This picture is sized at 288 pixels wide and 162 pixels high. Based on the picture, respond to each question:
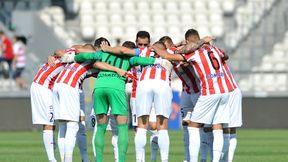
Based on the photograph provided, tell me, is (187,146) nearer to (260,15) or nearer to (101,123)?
(101,123)

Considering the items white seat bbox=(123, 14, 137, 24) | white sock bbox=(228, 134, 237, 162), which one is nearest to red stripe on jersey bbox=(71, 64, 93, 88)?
white sock bbox=(228, 134, 237, 162)

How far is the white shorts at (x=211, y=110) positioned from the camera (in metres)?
14.5

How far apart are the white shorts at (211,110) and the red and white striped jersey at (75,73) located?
5.63 feet

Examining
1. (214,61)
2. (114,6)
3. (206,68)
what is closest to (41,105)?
(206,68)

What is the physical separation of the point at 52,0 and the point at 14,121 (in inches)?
245

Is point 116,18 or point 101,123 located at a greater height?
point 116,18

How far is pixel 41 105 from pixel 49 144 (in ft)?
2.15

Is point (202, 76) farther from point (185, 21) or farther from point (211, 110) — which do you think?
point (185, 21)

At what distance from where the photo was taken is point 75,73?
49.3ft

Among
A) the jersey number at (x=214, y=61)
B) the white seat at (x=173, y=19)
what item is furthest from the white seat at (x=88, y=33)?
the jersey number at (x=214, y=61)

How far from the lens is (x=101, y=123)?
14.8 metres

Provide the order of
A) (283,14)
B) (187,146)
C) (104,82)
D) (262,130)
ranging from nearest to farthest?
(104,82), (187,146), (262,130), (283,14)

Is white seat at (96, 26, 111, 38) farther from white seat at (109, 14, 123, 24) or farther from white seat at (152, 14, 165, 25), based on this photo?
white seat at (152, 14, 165, 25)

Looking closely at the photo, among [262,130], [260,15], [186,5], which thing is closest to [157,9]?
[186,5]
